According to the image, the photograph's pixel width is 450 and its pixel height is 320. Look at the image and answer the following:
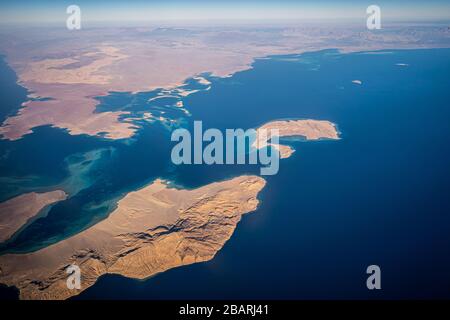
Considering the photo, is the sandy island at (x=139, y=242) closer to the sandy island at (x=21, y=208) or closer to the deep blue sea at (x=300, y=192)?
the deep blue sea at (x=300, y=192)

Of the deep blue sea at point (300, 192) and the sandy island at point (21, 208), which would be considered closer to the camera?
the deep blue sea at point (300, 192)

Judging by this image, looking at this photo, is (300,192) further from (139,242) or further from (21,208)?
(21,208)

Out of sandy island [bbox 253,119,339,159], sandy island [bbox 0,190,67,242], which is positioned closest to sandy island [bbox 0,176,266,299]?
sandy island [bbox 0,190,67,242]

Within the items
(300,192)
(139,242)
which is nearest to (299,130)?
(300,192)

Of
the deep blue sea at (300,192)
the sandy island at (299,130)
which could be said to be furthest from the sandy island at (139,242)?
the sandy island at (299,130)

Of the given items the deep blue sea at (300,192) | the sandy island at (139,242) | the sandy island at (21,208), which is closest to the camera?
the sandy island at (139,242)

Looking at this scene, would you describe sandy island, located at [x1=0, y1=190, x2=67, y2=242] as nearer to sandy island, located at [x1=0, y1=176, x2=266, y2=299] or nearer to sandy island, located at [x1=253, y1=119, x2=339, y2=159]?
sandy island, located at [x1=0, y1=176, x2=266, y2=299]
